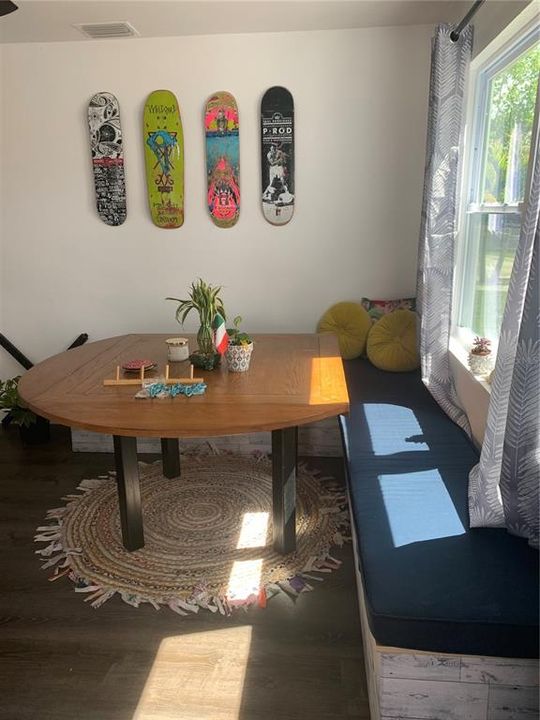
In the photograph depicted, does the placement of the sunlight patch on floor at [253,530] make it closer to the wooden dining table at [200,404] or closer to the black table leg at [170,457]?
the wooden dining table at [200,404]

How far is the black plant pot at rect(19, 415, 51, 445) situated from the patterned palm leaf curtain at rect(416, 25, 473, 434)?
2.24 m

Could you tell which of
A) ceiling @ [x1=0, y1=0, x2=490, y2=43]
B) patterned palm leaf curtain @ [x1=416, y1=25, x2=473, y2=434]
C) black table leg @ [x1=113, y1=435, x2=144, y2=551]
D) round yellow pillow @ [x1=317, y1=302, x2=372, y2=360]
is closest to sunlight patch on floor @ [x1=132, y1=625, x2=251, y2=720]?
black table leg @ [x1=113, y1=435, x2=144, y2=551]

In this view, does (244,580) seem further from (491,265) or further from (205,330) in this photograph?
(491,265)

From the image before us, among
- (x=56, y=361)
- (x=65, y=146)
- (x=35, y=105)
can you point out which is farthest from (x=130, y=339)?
(x=35, y=105)

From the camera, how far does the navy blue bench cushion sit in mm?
1294

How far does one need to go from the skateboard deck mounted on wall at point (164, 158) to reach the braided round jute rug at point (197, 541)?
1.54m

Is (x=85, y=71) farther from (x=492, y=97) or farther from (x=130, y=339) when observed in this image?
(x=492, y=97)

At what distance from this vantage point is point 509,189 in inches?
92.6

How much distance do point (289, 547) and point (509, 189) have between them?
1736mm

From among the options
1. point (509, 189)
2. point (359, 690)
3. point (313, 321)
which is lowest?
point (359, 690)

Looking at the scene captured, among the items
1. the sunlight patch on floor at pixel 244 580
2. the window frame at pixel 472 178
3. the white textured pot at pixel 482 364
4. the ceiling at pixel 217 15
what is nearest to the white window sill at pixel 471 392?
the white textured pot at pixel 482 364

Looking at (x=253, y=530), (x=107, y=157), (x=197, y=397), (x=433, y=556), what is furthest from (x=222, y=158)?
(x=433, y=556)

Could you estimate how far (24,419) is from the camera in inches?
129

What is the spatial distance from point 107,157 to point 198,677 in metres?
2.84
